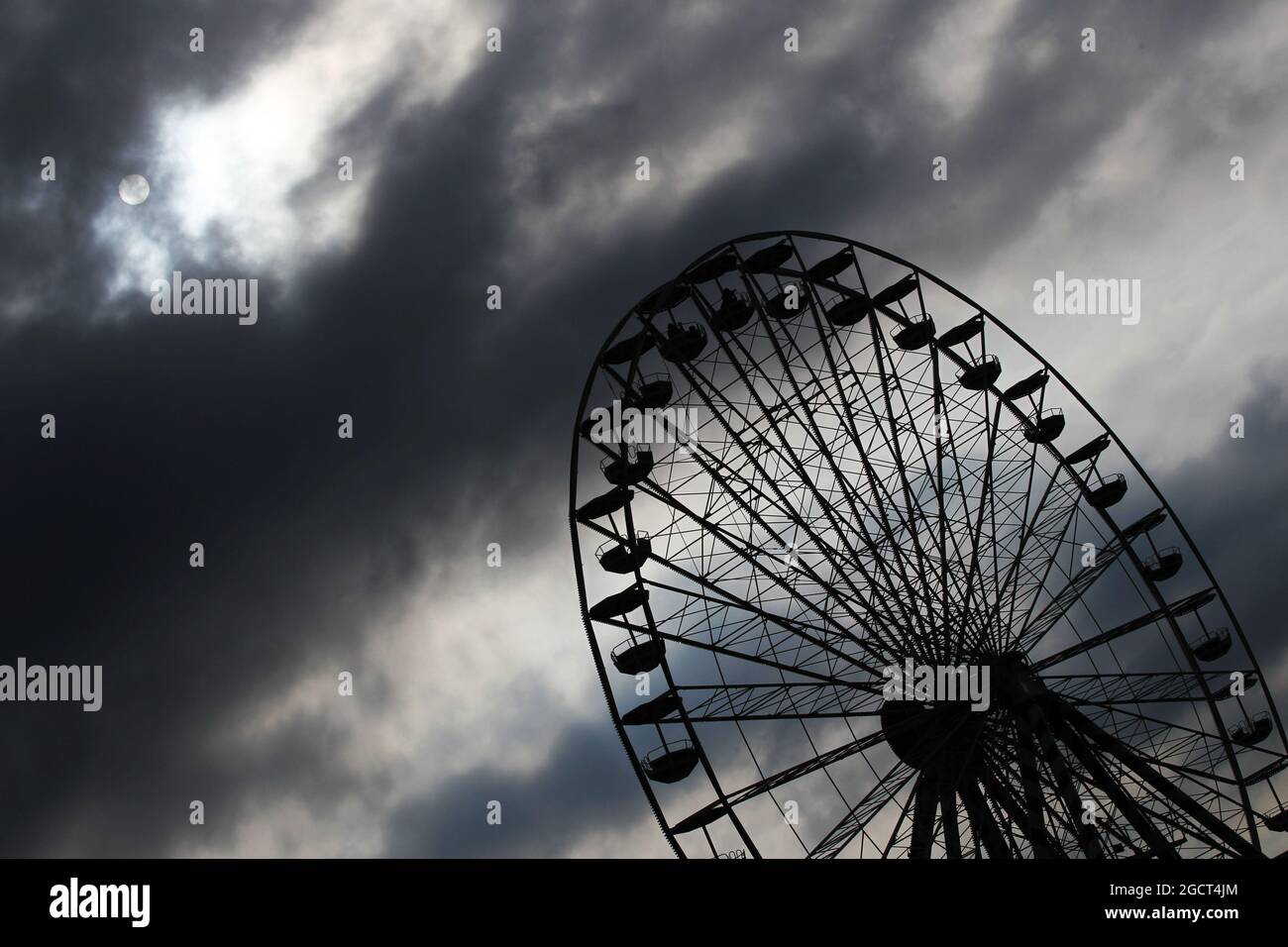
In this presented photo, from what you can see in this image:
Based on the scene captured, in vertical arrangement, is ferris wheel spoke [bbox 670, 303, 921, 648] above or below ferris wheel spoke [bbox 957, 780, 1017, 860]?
above

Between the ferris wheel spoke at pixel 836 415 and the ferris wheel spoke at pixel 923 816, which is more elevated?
the ferris wheel spoke at pixel 836 415

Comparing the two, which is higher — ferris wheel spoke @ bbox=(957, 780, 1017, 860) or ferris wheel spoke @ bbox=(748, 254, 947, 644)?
ferris wheel spoke @ bbox=(748, 254, 947, 644)

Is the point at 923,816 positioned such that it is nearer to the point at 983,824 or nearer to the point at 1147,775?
the point at 983,824

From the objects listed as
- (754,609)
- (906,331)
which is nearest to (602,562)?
(754,609)

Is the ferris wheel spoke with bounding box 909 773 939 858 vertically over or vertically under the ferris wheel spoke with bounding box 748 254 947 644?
under

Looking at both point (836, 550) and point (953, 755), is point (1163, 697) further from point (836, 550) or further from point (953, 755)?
point (836, 550)

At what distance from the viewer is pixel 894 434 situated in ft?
94.9

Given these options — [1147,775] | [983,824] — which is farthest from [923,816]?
[1147,775]

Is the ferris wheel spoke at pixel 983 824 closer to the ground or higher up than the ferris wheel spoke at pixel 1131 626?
closer to the ground

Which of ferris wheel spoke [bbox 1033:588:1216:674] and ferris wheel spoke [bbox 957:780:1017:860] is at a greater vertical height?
ferris wheel spoke [bbox 1033:588:1216:674]

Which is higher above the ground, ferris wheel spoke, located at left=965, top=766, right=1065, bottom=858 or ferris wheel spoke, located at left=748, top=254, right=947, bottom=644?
ferris wheel spoke, located at left=748, top=254, right=947, bottom=644

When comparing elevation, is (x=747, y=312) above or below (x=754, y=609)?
above
